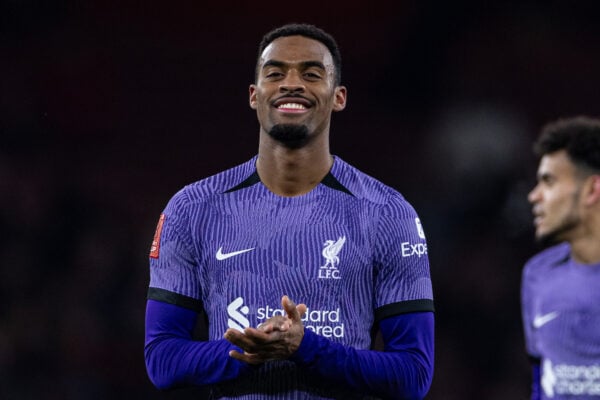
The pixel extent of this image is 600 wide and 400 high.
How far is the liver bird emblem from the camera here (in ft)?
12.2

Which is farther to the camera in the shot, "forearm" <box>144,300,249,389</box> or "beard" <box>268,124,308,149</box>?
"beard" <box>268,124,308,149</box>

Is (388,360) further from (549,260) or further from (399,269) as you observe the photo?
(549,260)

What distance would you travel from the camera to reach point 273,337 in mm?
3346

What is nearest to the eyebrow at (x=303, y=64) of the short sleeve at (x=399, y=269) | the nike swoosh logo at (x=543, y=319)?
the short sleeve at (x=399, y=269)

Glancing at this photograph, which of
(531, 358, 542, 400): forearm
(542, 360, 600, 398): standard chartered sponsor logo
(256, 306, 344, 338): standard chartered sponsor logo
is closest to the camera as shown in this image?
(542, 360, 600, 398): standard chartered sponsor logo

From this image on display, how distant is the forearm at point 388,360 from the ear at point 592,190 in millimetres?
985

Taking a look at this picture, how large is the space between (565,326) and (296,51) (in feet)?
5.19

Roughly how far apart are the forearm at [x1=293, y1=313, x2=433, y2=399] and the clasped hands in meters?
0.05

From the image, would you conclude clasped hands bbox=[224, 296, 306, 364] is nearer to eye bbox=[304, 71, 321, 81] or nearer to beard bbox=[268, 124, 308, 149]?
beard bbox=[268, 124, 308, 149]

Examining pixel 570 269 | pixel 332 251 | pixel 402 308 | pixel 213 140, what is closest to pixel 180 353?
pixel 332 251

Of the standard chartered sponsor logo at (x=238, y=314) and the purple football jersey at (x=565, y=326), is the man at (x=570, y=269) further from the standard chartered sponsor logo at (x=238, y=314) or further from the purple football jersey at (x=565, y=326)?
the standard chartered sponsor logo at (x=238, y=314)

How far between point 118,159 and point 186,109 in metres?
0.73

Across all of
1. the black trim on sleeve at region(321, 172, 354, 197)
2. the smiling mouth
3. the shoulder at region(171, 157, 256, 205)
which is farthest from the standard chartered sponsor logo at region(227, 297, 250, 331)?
the smiling mouth

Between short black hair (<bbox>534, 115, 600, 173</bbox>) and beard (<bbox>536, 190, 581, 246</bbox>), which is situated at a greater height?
short black hair (<bbox>534, 115, 600, 173</bbox>)
